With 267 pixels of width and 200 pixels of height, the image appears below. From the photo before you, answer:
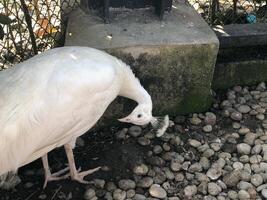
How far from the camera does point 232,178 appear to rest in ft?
11.0

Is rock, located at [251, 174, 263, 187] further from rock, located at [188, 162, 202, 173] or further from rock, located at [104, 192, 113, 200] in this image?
rock, located at [104, 192, 113, 200]

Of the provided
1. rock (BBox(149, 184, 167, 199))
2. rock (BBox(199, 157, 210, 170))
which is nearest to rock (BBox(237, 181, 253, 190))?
rock (BBox(199, 157, 210, 170))

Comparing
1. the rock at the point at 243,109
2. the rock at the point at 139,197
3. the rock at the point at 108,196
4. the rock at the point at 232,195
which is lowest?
the rock at the point at 232,195

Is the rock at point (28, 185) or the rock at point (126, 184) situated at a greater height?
the rock at point (28, 185)

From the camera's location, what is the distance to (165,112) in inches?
151

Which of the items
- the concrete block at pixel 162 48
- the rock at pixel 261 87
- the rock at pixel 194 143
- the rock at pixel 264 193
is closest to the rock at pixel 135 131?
the concrete block at pixel 162 48

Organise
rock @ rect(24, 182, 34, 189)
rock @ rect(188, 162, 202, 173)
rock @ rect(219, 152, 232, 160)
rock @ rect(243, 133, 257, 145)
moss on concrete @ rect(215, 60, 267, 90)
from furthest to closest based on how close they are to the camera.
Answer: moss on concrete @ rect(215, 60, 267, 90) < rock @ rect(243, 133, 257, 145) < rock @ rect(219, 152, 232, 160) < rock @ rect(188, 162, 202, 173) < rock @ rect(24, 182, 34, 189)

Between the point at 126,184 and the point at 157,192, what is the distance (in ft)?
0.67

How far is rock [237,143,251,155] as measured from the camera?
11.7ft

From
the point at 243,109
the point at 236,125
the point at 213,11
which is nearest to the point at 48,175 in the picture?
the point at 236,125

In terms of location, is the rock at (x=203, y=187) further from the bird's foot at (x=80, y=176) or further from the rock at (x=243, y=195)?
the bird's foot at (x=80, y=176)

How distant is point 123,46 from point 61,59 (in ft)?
1.93

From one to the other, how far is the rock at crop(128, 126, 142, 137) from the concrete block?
139 millimetres

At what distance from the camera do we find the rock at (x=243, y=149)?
356 centimetres
